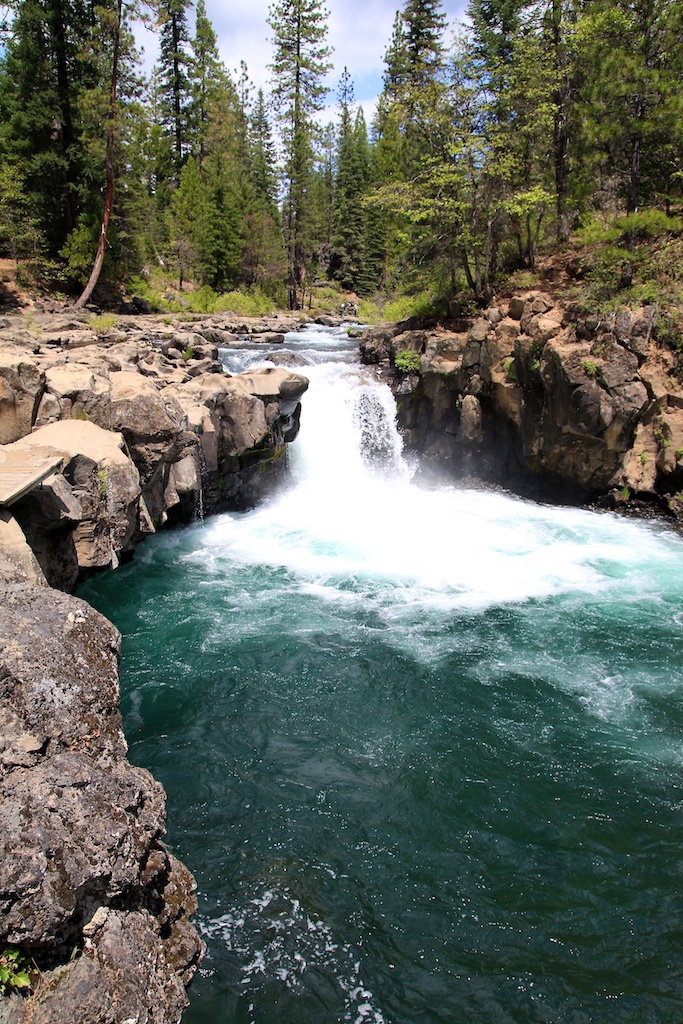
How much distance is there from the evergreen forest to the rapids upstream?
896 centimetres

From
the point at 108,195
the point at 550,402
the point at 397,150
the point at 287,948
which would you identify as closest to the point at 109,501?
the point at 287,948

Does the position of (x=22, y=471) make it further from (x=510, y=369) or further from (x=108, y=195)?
(x=108, y=195)

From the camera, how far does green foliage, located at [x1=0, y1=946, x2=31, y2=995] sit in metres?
2.97

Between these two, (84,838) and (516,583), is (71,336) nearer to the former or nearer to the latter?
(516,583)

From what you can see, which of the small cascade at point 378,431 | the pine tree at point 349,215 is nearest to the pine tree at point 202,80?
the pine tree at point 349,215

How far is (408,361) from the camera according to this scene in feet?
56.7

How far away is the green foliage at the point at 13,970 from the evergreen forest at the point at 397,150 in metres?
15.2

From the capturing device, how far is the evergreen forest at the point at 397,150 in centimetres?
1463

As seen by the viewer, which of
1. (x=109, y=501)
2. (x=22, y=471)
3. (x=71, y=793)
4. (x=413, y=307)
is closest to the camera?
(x=71, y=793)

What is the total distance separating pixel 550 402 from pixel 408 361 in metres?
4.63

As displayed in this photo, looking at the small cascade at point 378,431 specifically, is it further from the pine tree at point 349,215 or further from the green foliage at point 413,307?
the pine tree at point 349,215

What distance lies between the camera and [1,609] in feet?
14.0

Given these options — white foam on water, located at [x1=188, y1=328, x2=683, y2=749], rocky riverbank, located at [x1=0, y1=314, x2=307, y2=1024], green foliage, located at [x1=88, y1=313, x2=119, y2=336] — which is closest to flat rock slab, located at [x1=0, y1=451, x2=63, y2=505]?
rocky riverbank, located at [x1=0, y1=314, x2=307, y2=1024]

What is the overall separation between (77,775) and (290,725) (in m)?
3.41
